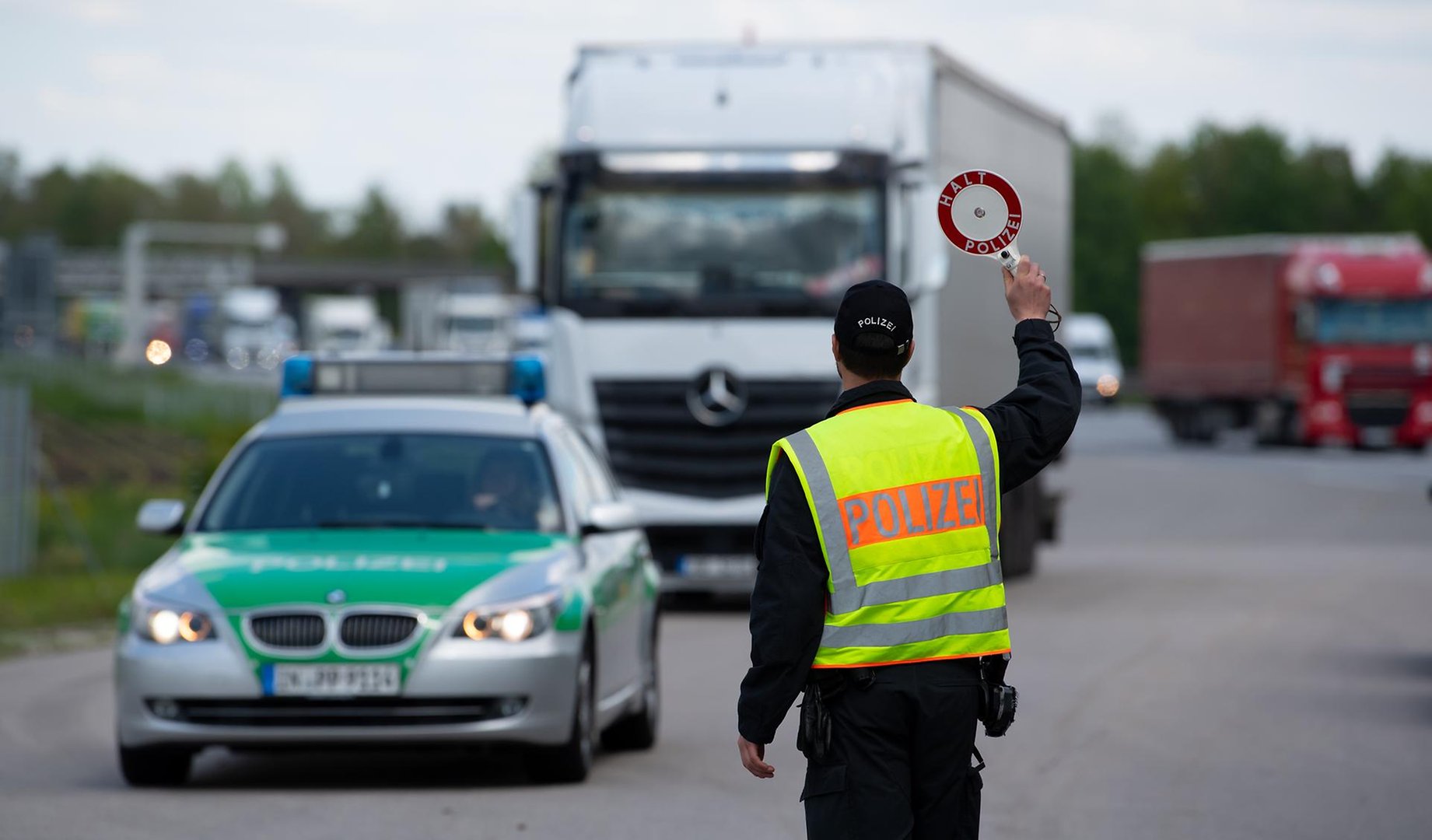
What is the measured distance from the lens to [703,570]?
58.3ft

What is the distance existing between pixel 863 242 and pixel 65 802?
9.30m

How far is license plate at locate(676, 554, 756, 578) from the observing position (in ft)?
58.0

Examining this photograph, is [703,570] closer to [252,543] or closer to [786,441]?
[252,543]

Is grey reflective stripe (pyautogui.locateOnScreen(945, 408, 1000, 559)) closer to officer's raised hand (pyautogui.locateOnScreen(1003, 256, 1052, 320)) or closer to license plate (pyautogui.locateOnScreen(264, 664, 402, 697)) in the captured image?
officer's raised hand (pyautogui.locateOnScreen(1003, 256, 1052, 320))

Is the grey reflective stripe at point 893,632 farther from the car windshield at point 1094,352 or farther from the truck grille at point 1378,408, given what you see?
the car windshield at point 1094,352

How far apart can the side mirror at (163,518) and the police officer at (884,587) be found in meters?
5.54

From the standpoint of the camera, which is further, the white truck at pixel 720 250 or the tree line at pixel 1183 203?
the tree line at pixel 1183 203

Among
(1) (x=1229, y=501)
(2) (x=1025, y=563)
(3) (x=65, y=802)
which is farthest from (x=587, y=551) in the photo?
(1) (x=1229, y=501)

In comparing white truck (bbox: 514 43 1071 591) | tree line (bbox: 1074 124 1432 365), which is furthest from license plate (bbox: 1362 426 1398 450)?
tree line (bbox: 1074 124 1432 365)

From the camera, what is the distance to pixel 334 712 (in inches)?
360

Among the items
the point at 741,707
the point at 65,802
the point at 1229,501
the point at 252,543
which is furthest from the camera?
the point at 1229,501

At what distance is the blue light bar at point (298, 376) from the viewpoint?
12211 millimetres

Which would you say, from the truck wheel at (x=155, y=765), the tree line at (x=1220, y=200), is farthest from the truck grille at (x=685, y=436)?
the tree line at (x=1220, y=200)

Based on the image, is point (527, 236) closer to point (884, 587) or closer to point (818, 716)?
point (884, 587)
